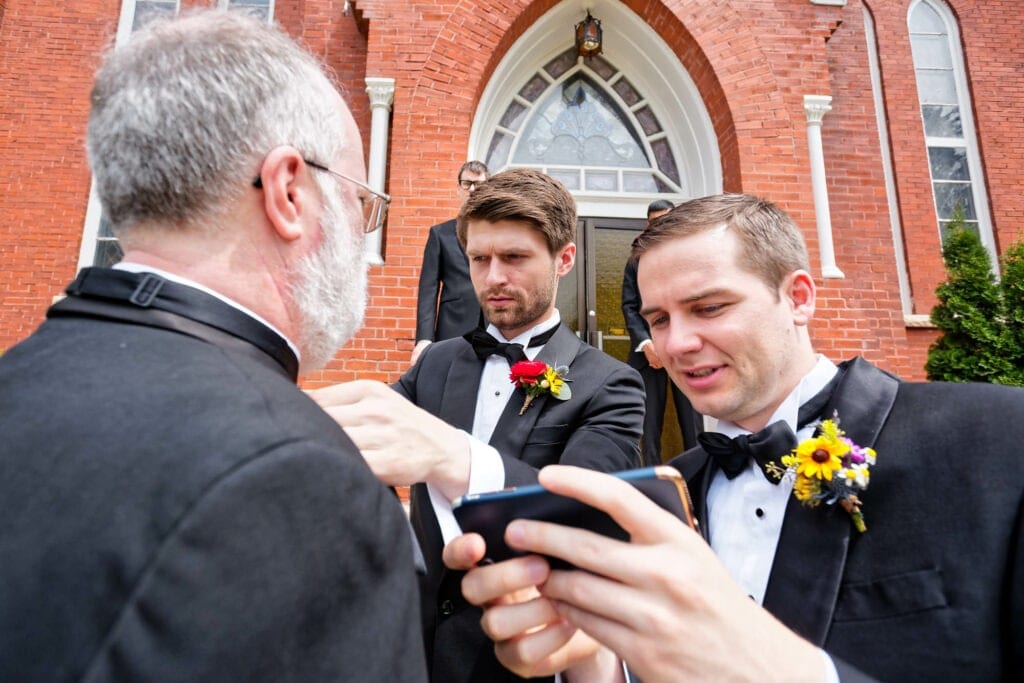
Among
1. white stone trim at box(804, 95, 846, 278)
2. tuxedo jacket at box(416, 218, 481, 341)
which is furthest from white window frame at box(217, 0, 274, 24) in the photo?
white stone trim at box(804, 95, 846, 278)

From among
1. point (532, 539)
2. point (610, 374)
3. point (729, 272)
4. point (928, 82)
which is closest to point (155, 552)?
point (532, 539)

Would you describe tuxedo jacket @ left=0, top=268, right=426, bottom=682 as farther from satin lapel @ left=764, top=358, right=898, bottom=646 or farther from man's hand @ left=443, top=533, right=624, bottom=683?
satin lapel @ left=764, top=358, right=898, bottom=646

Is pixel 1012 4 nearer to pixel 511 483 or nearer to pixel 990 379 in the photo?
pixel 990 379

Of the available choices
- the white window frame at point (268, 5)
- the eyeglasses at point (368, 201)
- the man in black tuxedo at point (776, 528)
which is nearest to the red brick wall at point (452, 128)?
the white window frame at point (268, 5)

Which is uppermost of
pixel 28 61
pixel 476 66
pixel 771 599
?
pixel 28 61

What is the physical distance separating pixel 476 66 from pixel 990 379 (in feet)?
20.5

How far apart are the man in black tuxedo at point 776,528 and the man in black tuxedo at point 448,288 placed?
10.6 ft

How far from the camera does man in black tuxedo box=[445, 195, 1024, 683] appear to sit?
0.83 metres

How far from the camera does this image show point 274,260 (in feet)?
4.10

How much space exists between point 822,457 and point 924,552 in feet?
0.84

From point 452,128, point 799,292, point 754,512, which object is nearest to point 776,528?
point 754,512

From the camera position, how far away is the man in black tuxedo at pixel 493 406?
1419 millimetres

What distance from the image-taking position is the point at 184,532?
747mm

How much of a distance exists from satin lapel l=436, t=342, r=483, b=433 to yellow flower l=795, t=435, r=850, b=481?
122 cm
